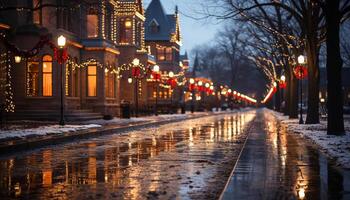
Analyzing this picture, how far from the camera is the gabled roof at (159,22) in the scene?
87.8 metres

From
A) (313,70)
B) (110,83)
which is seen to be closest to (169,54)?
(110,83)

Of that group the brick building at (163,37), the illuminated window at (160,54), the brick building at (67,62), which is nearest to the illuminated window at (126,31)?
the brick building at (67,62)

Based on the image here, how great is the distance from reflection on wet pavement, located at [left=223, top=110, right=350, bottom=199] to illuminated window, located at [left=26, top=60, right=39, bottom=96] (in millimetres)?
24232

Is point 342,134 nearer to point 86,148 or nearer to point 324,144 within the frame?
point 324,144

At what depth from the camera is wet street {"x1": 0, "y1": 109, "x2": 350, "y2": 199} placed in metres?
10.2

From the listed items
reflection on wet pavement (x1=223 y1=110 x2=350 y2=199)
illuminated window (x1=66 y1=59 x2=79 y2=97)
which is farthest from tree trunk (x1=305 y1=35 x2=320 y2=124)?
illuminated window (x1=66 y1=59 x2=79 y2=97)

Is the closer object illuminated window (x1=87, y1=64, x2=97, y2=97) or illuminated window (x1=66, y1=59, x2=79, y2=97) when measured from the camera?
illuminated window (x1=66, y1=59, x2=79, y2=97)

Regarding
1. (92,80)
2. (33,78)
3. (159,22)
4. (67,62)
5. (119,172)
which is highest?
(159,22)

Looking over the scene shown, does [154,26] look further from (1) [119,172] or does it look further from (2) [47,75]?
(1) [119,172]

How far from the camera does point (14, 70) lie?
39.0m

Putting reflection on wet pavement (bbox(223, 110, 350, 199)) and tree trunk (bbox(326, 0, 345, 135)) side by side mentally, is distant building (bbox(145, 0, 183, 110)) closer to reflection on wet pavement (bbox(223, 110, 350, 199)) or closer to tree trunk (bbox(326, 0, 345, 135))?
tree trunk (bbox(326, 0, 345, 135))

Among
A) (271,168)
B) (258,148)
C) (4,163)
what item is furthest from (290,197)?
(258,148)

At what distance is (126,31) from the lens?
59812 mm

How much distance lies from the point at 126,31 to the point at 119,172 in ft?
156
